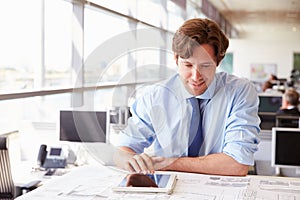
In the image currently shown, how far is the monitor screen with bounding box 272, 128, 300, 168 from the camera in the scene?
Answer: 419cm

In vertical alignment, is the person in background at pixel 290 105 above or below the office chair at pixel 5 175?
above

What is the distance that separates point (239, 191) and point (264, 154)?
9.75ft

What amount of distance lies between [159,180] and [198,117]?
0.40 meters

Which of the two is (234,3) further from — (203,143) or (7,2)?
(203,143)

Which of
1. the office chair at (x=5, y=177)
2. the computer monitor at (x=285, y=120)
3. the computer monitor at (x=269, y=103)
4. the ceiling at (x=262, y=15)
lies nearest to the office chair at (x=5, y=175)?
the office chair at (x=5, y=177)

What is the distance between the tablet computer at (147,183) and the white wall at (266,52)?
2013 centimetres

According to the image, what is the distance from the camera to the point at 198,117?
2.11 metres

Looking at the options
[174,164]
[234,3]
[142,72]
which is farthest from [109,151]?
[234,3]

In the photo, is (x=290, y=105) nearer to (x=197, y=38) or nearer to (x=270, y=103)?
(x=270, y=103)

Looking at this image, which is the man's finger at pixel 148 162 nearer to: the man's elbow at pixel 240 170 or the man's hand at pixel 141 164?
the man's hand at pixel 141 164

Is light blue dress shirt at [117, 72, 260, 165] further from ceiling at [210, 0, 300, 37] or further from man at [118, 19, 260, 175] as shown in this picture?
ceiling at [210, 0, 300, 37]

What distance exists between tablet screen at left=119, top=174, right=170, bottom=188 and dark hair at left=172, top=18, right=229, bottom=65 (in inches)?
16.1

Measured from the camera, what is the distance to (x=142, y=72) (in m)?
2.31

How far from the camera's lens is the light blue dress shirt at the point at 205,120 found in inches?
81.1
